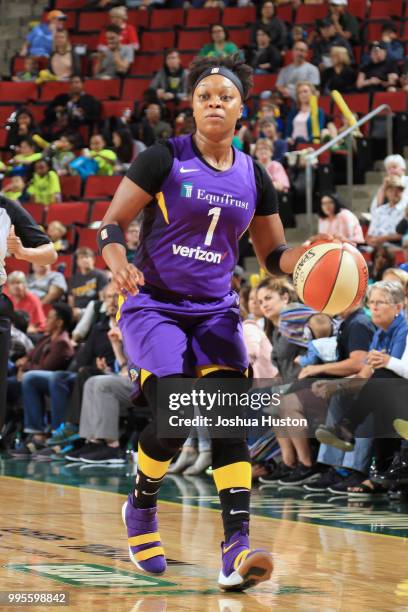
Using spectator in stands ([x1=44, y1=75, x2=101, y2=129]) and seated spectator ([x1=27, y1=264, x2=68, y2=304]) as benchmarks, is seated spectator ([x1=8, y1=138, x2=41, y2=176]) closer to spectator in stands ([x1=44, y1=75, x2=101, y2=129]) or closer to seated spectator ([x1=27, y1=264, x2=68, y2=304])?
spectator in stands ([x1=44, y1=75, x2=101, y2=129])

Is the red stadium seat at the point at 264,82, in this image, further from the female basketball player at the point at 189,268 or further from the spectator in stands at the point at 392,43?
the female basketball player at the point at 189,268

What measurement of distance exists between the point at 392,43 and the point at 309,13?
2.14 meters

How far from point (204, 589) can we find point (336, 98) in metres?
9.50

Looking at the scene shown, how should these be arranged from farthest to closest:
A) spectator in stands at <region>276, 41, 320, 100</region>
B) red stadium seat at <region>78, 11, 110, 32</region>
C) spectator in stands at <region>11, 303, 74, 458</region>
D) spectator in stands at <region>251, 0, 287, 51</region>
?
red stadium seat at <region>78, 11, 110, 32</region> < spectator in stands at <region>251, 0, 287, 51</region> < spectator in stands at <region>276, 41, 320, 100</region> < spectator in stands at <region>11, 303, 74, 458</region>

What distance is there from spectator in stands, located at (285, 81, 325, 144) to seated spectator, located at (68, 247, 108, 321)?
2.80 m

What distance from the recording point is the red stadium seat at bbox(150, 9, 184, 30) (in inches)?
688

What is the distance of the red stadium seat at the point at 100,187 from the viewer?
14.2m

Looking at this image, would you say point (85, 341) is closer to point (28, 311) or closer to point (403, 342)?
point (28, 311)

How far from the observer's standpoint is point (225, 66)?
459cm

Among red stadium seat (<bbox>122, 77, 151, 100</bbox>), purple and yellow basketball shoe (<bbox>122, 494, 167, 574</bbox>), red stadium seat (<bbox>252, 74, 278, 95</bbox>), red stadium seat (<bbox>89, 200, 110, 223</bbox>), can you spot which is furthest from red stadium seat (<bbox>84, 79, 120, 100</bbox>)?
purple and yellow basketball shoe (<bbox>122, 494, 167, 574</bbox>)

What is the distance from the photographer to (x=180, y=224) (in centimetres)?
434

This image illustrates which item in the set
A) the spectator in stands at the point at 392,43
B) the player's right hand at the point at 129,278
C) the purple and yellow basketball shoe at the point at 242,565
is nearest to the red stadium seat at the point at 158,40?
the spectator in stands at the point at 392,43

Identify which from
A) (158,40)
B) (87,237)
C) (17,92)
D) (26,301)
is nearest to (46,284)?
(26,301)

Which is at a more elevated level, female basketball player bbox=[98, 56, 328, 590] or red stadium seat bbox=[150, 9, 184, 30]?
red stadium seat bbox=[150, 9, 184, 30]
